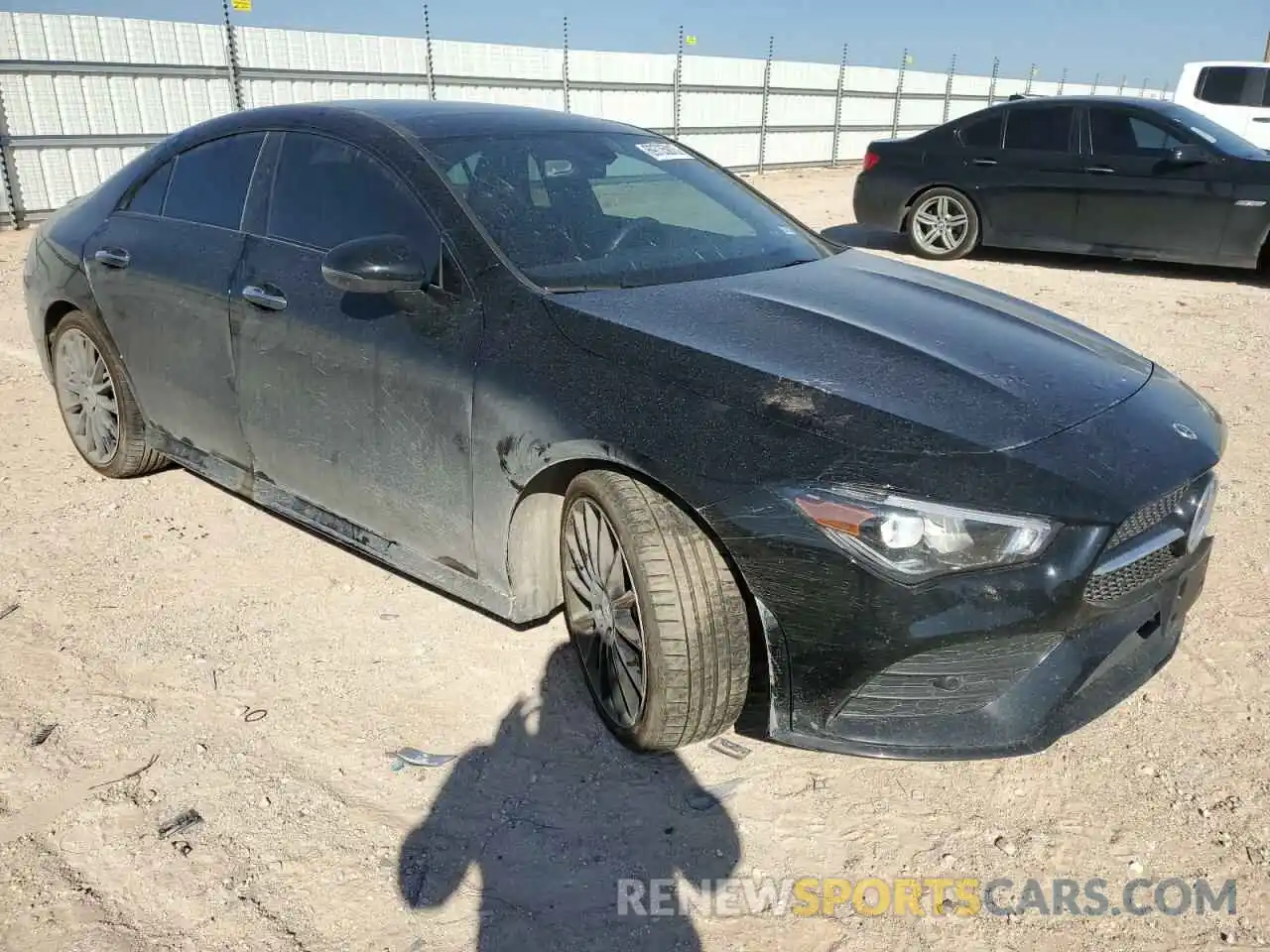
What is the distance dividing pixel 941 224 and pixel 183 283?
7.84m

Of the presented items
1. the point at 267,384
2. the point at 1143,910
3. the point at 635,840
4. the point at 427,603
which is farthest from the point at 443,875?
the point at 267,384

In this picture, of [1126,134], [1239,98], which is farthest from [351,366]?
[1239,98]

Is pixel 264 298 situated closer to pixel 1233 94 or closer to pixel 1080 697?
pixel 1080 697

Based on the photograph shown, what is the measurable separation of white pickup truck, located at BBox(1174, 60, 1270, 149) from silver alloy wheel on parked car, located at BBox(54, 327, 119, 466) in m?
13.0

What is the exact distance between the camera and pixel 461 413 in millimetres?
2697

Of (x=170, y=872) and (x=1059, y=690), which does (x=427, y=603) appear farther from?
(x=1059, y=690)

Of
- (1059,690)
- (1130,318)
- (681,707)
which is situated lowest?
(1130,318)

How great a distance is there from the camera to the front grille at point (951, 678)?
83.4 inches

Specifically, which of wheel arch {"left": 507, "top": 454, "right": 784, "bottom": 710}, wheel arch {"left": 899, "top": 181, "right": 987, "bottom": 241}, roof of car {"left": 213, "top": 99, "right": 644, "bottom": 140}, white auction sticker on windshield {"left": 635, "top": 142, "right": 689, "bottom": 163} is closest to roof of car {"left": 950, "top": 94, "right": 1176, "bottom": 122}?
wheel arch {"left": 899, "top": 181, "right": 987, "bottom": 241}

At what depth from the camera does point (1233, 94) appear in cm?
1272

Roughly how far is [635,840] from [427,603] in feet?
4.42

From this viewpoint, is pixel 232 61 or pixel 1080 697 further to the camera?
pixel 232 61

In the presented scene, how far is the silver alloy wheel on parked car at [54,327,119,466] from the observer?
4.21 m

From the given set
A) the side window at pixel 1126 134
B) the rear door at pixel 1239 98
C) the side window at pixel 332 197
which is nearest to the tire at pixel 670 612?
the side window at pixel 332 197
